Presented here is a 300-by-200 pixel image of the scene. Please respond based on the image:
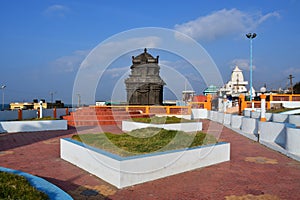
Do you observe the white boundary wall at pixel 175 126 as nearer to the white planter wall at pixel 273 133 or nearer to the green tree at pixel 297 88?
the white planter wall at pixel 273 133

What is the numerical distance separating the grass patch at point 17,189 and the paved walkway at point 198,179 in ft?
3.59

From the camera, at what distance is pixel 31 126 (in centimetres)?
1395

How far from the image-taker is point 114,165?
17.8 feet

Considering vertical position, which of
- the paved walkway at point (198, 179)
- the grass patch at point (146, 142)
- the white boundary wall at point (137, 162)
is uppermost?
the grass patch at point (146, 142)

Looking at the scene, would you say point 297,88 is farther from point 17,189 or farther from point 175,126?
point 17,189

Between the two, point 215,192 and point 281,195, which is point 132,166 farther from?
point 281,195

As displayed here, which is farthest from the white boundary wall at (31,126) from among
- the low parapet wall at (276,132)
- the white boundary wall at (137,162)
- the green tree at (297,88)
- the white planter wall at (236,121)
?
the green tree at (297,88)

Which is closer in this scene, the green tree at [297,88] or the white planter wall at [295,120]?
the white planter wall at [295,120]

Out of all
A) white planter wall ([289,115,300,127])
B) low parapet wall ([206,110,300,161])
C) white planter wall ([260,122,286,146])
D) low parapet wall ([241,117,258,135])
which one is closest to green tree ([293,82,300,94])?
low parapet wall ([206,110,300,161])

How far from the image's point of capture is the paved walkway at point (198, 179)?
4973 mm

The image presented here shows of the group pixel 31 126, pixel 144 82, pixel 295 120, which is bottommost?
pixel 31 126

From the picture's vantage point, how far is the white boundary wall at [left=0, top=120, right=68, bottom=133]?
43.9 ft

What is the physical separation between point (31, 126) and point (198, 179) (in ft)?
36.0

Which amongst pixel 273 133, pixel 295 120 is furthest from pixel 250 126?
pixel 273 133
